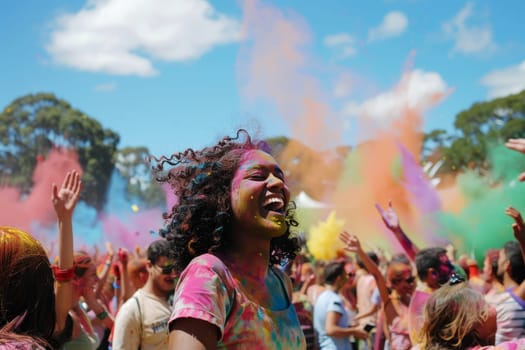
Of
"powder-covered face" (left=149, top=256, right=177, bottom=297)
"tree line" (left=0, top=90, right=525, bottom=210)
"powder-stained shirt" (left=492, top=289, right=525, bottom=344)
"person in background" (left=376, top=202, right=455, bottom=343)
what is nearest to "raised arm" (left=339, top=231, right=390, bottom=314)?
"person in background" (left=376, top=202, right=455, bottom=343)

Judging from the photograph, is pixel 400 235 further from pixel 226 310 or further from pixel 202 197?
pixel 226 310

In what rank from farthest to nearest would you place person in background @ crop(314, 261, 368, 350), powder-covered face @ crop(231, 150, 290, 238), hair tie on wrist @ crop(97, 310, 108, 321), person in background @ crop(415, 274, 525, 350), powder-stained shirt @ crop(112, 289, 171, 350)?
person in background @ crop(314, 261, 368, 350) → hair tie on wrist @ crop(97, 310, 108, 321) → powder-stained shirt @ crop(112, 289, 171, 350) → person in background @ crop(415, 274, 525, 350) → powder-covered face @ crop(231, 150, 290, 238)

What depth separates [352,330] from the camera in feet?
18.9

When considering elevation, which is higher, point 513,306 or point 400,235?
point 400,235

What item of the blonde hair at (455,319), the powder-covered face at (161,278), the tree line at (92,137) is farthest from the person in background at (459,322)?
the tree line at (92,137)

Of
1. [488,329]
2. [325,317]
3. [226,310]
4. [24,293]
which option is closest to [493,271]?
[325,317]

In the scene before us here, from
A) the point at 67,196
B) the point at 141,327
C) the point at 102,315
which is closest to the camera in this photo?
the point at 67,196

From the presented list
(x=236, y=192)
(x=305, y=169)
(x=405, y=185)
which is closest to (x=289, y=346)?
(x=236, y=192)

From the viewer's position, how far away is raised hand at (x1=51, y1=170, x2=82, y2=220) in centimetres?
305

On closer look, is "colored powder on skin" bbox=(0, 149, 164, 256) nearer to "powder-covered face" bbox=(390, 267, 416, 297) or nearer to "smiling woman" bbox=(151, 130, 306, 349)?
"powder-covered face" bbox=(390, 267, 416, 297)

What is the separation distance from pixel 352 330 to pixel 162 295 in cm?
227

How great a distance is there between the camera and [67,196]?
3.10 metres

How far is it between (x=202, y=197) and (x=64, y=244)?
103 cm

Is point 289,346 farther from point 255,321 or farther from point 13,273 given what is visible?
point 13,273
